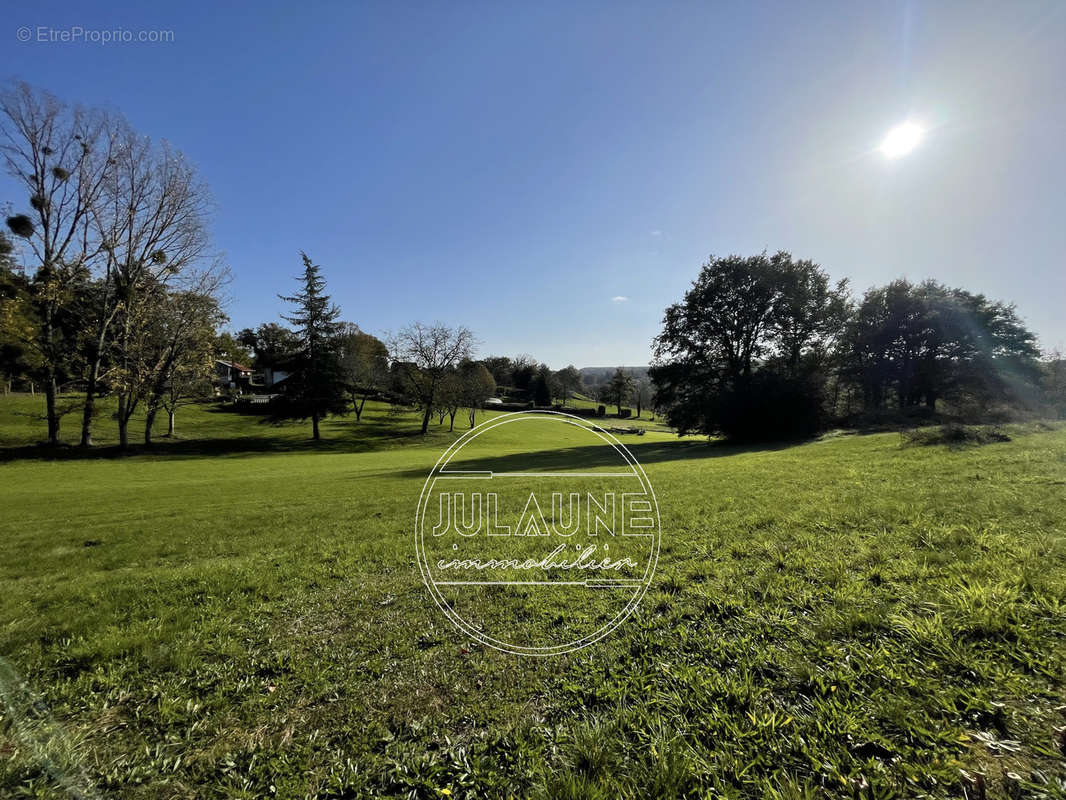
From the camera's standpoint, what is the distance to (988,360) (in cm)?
3025

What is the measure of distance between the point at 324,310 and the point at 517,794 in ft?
125

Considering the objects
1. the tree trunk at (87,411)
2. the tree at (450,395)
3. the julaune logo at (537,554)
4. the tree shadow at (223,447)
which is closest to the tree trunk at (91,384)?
the tree trunk at (87,411)

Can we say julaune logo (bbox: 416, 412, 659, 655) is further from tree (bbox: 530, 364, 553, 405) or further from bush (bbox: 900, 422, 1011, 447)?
tree (bbox: 530, 364, 553, 405)

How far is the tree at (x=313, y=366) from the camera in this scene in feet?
108

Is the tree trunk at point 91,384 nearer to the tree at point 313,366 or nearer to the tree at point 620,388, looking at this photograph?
the tree at point 313,366

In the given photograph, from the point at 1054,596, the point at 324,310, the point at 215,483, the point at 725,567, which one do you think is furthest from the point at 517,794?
the point at 324,310

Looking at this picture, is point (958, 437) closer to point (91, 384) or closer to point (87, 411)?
point (91, 384)

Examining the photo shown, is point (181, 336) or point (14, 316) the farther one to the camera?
point (181, 336)

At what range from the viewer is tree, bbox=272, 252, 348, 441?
1294 inches

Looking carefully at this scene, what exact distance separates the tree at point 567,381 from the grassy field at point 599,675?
241ft

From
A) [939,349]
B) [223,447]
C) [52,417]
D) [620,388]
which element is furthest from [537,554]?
[620,388]

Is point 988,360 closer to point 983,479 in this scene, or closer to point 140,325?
point 983,479

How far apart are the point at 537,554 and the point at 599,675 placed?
229 centimetres

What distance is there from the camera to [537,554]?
5047 millimetres
